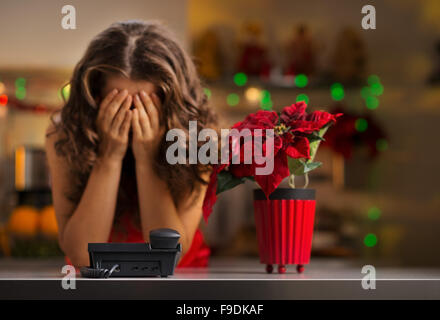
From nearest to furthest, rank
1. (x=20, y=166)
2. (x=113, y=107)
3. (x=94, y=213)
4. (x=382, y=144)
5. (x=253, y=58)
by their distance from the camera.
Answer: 1. (x=113, y=107)
2. (x=94, y=213)
3. (x=20, y=166)
4. (x=253, y=58)
5. (x=382, y=144)

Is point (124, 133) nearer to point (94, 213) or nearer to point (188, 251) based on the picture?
point (94, 213)

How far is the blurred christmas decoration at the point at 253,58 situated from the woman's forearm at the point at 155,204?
1.53 m

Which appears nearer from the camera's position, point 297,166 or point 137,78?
point 297,166

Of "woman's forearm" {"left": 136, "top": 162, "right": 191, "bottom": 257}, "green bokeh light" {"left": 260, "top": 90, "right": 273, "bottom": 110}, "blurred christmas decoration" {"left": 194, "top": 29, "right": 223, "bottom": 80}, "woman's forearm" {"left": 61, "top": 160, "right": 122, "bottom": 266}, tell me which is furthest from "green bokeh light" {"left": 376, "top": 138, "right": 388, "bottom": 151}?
"woman's forearm" {"left": 61, "top": 160, "right": 122, "bottom": 266}

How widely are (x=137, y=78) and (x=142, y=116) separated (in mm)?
92

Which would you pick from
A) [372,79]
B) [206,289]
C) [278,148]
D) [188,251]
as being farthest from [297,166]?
[372,79]

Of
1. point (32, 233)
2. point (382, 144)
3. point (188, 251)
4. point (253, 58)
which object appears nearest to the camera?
point (188, 251)

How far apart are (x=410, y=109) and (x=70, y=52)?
1.56 m

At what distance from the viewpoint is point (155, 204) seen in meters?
1.29

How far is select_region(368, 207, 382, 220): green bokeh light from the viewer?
287 centimetres

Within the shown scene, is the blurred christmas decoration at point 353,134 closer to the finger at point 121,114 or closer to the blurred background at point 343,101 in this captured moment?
the blurred background at point 343,101

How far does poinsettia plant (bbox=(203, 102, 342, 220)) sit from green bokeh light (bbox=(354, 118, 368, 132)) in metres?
1.79

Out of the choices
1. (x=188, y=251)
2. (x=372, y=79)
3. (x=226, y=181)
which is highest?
(x=372, y=79)
